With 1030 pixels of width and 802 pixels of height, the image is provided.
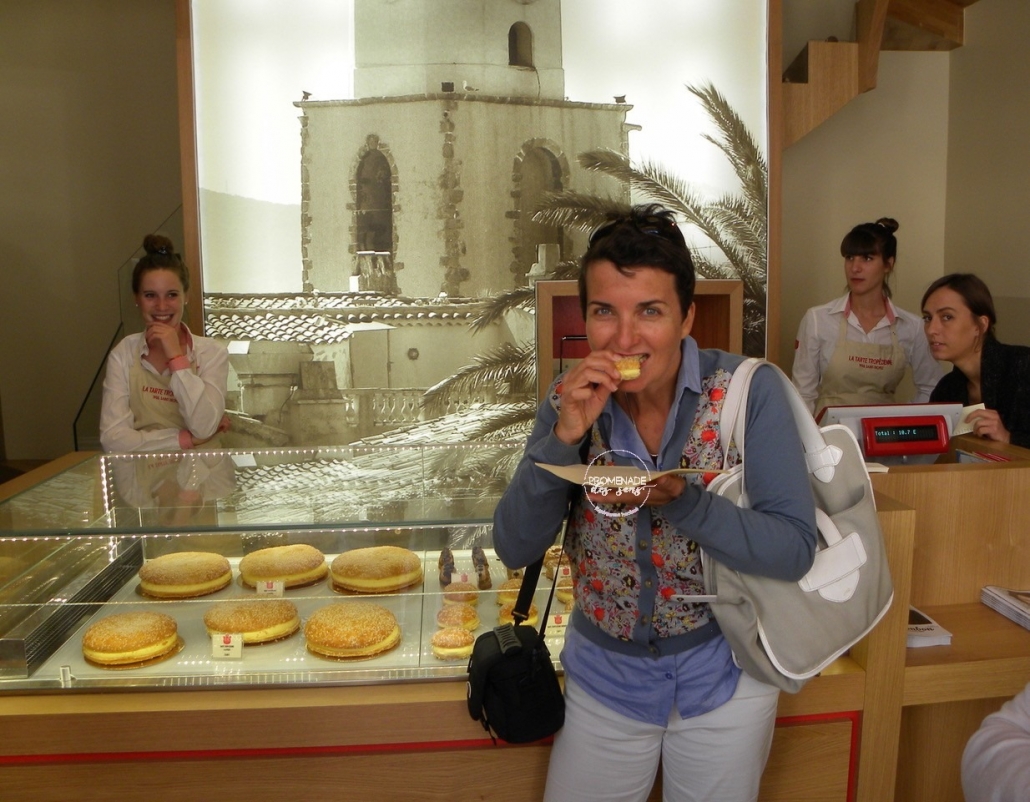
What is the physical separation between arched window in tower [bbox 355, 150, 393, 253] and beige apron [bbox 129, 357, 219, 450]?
6.55 ft

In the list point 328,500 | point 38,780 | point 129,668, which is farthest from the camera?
point 328,500

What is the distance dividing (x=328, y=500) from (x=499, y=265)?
3194 mm

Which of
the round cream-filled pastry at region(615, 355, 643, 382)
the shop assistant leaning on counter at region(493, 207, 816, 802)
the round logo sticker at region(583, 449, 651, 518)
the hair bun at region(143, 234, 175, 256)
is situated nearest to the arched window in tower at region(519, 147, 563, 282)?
the hair bun at region(143, 234, 175, 256)

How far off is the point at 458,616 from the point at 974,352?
6.92 feet

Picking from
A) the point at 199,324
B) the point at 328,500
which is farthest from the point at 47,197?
the point at 328,500

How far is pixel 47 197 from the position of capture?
6.83m

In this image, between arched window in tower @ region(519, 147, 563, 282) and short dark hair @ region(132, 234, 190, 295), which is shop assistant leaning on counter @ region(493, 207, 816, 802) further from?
arched window in tower @ region(519, 147, 563, 282)

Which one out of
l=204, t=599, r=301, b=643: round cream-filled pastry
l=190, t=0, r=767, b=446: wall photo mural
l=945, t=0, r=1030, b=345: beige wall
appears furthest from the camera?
l=945, t=0, r=1030, b=345: beige wall

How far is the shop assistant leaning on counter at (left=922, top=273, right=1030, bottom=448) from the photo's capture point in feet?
9.62

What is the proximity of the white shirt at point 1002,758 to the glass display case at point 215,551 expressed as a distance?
0.98m

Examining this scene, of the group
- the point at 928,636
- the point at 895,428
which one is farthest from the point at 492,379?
the point at 928,636

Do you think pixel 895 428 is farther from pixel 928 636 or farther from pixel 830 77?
pixel 830 77

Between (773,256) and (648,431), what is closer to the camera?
(648,431)

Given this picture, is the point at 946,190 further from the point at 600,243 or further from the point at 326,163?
the point at 600,243
